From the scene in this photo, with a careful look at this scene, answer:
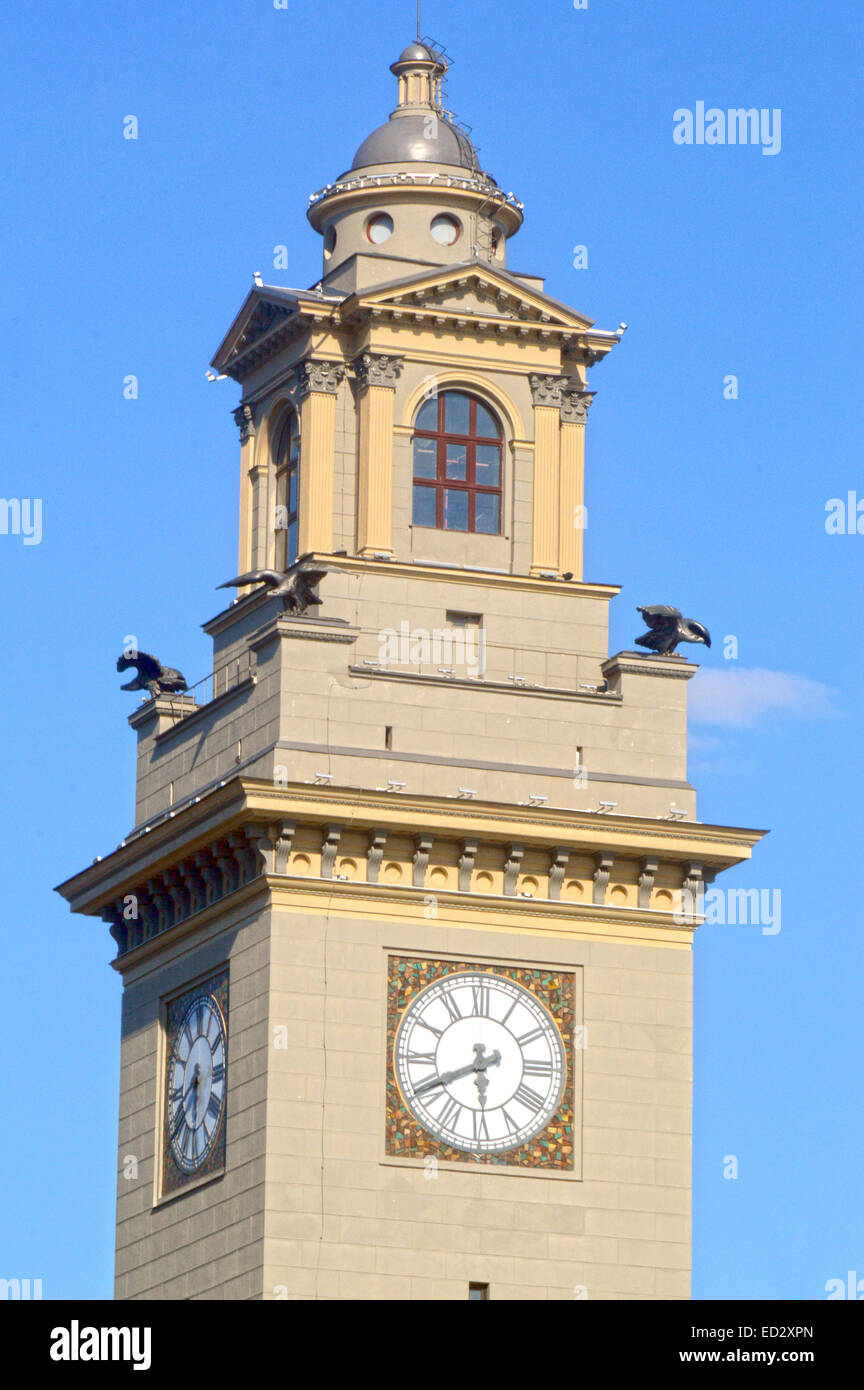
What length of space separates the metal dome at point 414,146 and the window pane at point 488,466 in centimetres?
527

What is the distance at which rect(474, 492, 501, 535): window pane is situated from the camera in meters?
75.1

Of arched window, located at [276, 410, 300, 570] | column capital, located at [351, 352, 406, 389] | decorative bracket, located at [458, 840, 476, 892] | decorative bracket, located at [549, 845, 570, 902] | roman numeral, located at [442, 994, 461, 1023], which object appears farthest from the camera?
arched window, located at [276, 410, 300, 570]

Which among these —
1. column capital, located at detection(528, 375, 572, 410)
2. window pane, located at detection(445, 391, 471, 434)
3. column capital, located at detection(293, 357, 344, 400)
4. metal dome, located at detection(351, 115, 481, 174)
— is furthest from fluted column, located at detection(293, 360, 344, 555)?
metal dome, located at detection(351, 115, 481, 174)

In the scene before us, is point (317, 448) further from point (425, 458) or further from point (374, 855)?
point (374, 855)

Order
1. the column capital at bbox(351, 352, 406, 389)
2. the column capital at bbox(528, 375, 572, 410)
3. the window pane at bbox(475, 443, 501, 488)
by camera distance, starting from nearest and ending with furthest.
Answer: the column capital at bbox(351, 352, 406, 389) → the window pane at bbox(475, 443, 501, 488) → the column capital at bbox(528, 375, 572, 410)

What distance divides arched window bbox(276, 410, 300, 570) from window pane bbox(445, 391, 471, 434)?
2.48 meters

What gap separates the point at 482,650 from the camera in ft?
242

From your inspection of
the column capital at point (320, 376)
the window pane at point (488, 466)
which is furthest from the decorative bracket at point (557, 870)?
the column capital at point (320, 376)

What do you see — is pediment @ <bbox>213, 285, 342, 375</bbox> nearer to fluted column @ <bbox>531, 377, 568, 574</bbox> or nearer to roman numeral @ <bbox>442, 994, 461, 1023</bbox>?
fluted column @ <bbox>531, 377, 568, 574</bbox>

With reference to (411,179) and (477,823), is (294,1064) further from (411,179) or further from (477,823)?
(411,179)
